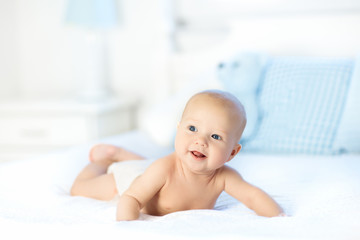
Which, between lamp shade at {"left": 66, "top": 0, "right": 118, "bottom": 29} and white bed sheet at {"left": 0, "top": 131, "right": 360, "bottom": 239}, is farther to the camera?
lamp shade at {"left": 66, "top": 0, "right": 118, "bottom": 29}

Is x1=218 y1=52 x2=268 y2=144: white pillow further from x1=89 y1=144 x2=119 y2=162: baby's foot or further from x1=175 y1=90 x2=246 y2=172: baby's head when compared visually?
x1=175 y1=90 x2=246 y2=172: baby's head

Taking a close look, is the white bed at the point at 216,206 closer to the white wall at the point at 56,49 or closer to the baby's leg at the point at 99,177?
the baby's leg at the point at 99,177

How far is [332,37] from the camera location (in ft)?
6.05

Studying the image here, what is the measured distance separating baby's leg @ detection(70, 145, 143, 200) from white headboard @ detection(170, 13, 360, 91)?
2.42 feet

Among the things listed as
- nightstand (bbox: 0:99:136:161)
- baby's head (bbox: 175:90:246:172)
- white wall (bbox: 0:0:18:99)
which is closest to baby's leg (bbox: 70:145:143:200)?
baby's head (bbox: 175:90:246:172)

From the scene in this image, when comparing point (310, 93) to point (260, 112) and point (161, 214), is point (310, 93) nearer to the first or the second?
point (260, 112)

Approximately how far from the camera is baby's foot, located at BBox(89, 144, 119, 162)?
116 cm

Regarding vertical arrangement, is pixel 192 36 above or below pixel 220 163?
above

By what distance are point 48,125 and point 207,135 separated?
1.41 metres

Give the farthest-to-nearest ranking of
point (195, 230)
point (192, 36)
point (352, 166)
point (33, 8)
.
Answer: point (33, 8)
point (192, 36)
point (352, 166)
point (195, 230)

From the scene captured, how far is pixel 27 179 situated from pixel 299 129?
34.8 inches

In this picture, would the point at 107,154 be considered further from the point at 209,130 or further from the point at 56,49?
the point at 56,49

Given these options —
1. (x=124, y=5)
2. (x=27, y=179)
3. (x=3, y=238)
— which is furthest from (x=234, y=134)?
(x=124, y=5)

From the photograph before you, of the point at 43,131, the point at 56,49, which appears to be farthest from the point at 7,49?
the point at 43,131
